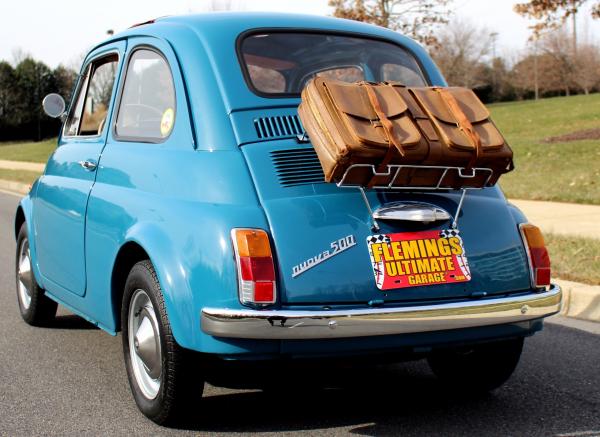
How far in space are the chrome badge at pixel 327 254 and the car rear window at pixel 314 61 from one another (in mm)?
931

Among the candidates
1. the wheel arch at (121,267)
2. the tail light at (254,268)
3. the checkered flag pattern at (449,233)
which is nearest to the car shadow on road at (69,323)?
the wheel arch at (121,267)

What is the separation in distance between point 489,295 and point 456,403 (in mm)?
817

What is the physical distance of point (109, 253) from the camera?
4.37 m

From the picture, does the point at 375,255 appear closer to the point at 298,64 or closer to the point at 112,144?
the point at 298,64

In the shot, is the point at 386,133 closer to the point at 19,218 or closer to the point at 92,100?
the point at 92,100

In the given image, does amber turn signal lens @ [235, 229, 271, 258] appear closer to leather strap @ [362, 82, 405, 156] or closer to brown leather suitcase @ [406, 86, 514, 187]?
leather strap @ [362, 82, 405, 156]

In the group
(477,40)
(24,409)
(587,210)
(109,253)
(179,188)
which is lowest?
(477,40)

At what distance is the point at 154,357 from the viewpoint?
4.03 metres

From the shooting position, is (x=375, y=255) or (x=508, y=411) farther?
(x=508, y=411)

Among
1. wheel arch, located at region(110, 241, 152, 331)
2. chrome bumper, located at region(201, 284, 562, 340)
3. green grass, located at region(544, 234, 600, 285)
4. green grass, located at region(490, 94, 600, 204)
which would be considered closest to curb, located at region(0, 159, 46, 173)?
green grass, located at region(490, 94, 600, 204)

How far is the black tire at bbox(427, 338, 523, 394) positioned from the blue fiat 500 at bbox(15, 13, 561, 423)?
10 mm

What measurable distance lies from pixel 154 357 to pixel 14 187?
18.6 meters

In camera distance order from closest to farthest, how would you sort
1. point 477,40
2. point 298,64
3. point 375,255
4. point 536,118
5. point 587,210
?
point 375,255 < point 298,64 < point 587,210 < point 536,118 < point 477,40

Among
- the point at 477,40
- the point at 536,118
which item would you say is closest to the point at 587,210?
the point at 536,118
